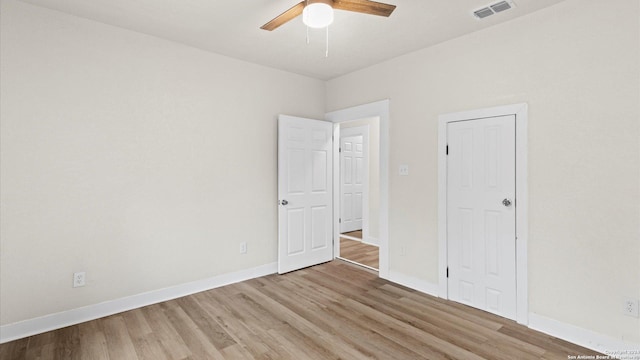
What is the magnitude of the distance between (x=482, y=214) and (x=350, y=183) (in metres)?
3.86

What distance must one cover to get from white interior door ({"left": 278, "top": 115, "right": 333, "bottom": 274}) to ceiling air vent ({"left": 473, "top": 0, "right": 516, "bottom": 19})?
2306mm

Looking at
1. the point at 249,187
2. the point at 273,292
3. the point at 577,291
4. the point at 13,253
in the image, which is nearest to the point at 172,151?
the point at 249,187

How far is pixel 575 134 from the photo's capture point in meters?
2.45

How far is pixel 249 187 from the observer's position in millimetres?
3902

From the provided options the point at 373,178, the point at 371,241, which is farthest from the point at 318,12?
the point at 371,241

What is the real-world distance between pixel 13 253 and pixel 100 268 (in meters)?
0.62

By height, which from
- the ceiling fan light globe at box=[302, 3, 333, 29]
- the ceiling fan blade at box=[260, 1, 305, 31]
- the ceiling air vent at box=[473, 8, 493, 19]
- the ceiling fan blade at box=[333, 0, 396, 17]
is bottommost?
the ceiling fan light globe at box=[302, 3, 333, 29]

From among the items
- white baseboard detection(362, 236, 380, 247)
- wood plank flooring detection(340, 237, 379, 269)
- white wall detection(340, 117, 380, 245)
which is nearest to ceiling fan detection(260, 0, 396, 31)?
wood plank flooring detection(340, 237, 379, 269)

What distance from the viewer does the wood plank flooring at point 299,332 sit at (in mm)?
2293

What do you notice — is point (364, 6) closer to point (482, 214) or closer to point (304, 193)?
point (482, 214)

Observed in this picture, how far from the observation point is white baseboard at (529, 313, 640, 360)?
2.20 metres

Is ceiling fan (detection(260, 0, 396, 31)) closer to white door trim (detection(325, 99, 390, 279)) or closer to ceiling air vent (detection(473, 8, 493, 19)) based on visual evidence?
ceiling air vent (detection(473, 8, 493, 19))

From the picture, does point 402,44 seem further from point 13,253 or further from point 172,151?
point 13,253

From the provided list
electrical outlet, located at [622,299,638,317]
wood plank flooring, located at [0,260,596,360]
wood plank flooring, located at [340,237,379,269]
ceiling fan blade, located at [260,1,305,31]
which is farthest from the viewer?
wood plank flooring, located at [340,237,379,269]
